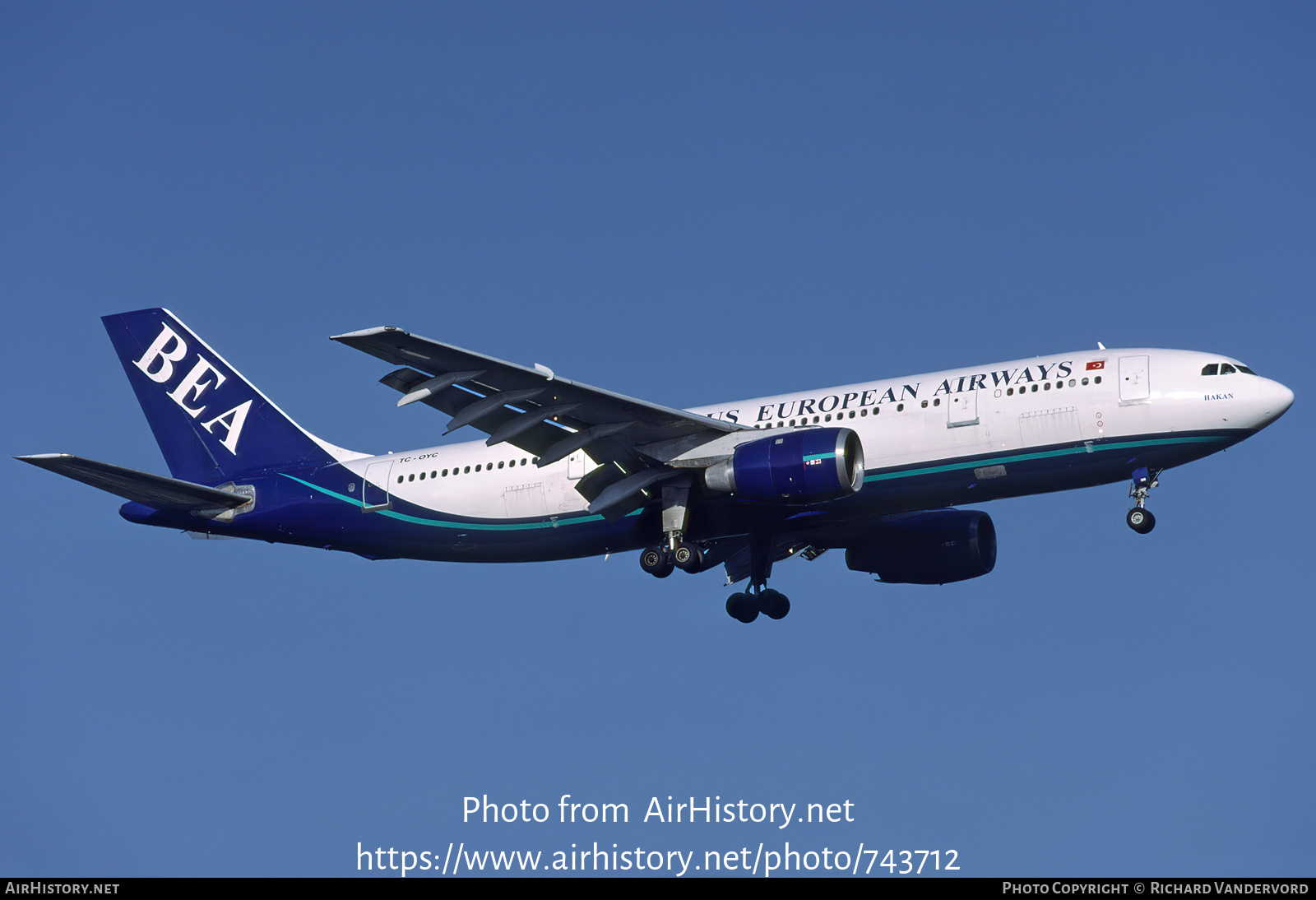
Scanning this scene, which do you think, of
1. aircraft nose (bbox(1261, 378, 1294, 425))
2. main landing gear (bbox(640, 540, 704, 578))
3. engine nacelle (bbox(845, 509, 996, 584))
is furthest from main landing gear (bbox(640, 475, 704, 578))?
aircraft nose (bbox(1261, 378, 1294, 425))

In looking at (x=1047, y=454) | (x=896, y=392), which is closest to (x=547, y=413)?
(x=896, y=392)

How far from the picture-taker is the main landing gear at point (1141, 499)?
33938 millimetres

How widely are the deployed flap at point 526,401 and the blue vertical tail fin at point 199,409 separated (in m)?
7.19

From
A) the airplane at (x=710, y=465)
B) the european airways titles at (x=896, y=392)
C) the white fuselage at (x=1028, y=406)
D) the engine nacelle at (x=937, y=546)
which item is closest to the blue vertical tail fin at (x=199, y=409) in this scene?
the airplane at (x=710, y=465)

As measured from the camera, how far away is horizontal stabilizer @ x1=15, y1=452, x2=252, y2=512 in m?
34.6

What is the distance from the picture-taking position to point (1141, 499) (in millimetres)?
34125

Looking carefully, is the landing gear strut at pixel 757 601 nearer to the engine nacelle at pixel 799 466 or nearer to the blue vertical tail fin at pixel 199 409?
the engine nacelle at pixel 799 466

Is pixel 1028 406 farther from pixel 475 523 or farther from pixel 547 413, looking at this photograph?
pixel 475 523

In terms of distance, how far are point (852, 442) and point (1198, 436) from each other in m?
7.14

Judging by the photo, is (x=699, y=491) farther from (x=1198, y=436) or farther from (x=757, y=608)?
(x=1198, y=436)

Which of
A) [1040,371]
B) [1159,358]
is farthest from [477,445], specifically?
[1159,358]

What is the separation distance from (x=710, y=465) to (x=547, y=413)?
384cm

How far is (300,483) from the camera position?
39938 millimetres

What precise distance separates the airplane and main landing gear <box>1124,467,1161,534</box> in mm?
39
